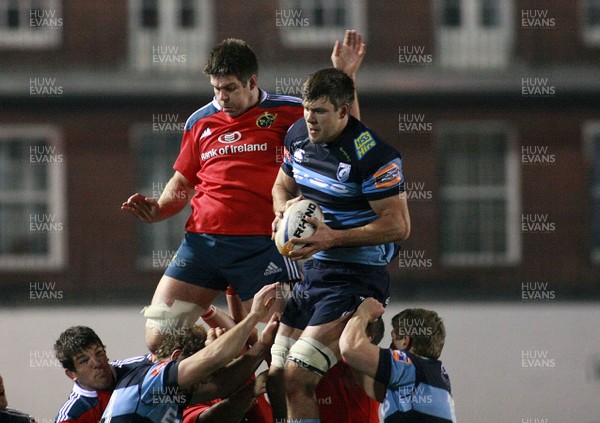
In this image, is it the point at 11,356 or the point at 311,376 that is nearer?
the point at 311,376

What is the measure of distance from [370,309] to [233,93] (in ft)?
4.83

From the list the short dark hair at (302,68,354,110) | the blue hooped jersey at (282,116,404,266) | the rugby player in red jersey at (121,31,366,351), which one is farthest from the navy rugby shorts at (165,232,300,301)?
the short dark hair at (302,68,354,110)

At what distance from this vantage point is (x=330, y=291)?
210 inches

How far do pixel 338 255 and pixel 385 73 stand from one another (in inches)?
459

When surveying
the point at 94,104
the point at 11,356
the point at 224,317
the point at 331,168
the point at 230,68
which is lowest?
the point at 11,356

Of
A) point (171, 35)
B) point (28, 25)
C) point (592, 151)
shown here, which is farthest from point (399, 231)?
point (28, 25)

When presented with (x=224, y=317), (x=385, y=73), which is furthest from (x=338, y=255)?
(x=385, y=73)

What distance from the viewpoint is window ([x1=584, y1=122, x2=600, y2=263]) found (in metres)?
17.0

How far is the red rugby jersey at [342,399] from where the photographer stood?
5.64m

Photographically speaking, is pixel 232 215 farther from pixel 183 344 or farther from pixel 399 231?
pixel 399 231

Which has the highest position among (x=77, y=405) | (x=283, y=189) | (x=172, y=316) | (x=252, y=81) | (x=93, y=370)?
(x=252, y=81)

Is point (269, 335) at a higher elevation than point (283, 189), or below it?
below

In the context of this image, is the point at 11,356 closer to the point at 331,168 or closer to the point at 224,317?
the point at 224,317

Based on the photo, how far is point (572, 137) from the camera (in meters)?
17.2
